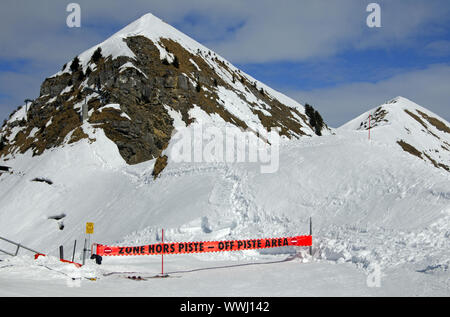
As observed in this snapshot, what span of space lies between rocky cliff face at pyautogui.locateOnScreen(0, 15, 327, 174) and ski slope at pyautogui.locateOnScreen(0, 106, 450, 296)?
614 centimetres

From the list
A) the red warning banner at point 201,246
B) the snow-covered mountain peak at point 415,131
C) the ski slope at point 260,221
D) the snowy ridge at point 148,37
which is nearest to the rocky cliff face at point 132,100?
the snowy ridge at point 148,37

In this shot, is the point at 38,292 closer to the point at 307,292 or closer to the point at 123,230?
the point at 307,292

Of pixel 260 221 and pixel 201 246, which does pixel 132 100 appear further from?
pixel 201 246

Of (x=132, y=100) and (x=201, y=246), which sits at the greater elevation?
(x=132, y=100)

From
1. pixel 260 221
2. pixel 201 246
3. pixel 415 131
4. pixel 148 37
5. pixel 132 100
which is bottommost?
pixel 201 246

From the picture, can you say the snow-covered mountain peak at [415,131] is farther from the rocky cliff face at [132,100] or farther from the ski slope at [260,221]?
the ski slope at [260,221]

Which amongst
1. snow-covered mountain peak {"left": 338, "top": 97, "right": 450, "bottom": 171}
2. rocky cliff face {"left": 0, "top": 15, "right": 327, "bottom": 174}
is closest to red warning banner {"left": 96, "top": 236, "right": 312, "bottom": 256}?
rocky cliff face {"left": 0, "top": 15, "right": 327, "bottom": 174}

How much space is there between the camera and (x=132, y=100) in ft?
143

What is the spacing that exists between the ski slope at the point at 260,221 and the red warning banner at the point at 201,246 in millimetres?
566

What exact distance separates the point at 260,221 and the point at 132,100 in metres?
29.6

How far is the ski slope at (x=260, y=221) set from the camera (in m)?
10.9

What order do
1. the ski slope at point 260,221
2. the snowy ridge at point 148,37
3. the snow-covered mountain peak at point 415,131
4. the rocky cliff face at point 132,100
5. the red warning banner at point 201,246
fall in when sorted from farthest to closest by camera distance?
the snow-covered mountain peak at point 415,131 → the snowy ridge at point 148,37 → the rocky cliff face at point 132,100 → the red warning banner at point 201,246 → the ski slope at point 260,221

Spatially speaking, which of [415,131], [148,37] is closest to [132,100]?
[148,37]

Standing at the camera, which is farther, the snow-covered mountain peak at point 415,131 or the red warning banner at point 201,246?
the snow-covered mountain peak at point 415,131
